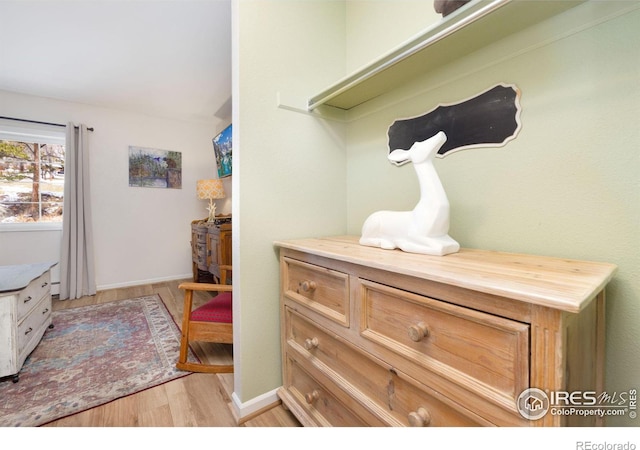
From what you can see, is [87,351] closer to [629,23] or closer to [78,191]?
[78,191]

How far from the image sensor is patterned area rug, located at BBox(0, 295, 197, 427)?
55.7 inches

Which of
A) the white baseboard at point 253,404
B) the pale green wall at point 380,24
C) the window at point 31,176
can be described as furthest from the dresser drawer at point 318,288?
the window at point 31,176

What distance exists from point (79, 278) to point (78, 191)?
3.53 feet

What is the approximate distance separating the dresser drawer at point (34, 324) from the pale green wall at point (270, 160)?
1622mm

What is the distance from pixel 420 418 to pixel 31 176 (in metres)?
4.75

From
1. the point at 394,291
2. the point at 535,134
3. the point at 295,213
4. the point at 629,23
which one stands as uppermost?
the point at 629,23

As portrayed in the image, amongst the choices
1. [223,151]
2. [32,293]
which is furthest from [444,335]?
[223,151]

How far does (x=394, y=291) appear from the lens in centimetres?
79

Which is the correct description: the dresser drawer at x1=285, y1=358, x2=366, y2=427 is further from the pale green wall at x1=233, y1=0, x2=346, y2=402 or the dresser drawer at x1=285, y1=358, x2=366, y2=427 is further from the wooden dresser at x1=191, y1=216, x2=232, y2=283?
the wooden dresser at x1=191, y1=216, x2=232, y2=283

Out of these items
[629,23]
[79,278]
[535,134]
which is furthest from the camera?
[79,278]

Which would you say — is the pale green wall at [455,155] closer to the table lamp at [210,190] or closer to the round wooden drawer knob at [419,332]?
the round wooden drawer knob at [419,332]

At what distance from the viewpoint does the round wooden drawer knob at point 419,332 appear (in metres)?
0.70

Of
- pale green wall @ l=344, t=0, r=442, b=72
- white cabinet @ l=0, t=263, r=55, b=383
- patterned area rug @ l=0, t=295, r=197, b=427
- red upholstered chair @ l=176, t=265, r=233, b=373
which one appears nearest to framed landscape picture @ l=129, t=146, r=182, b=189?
white cabinet @ l=0, t=263, r=55, b=383
